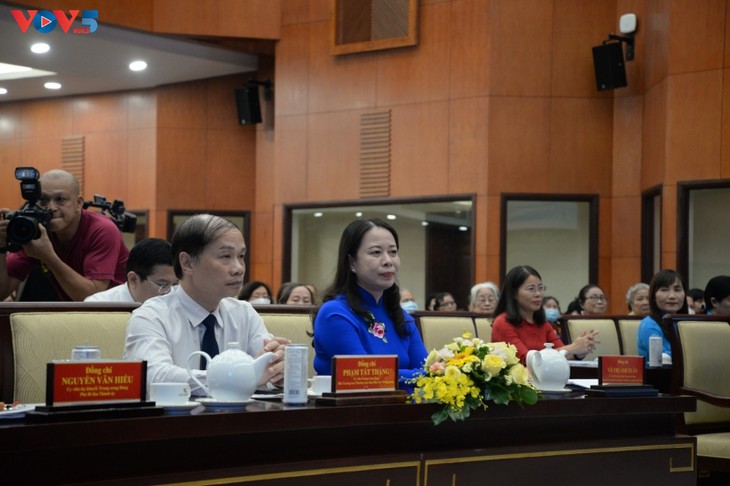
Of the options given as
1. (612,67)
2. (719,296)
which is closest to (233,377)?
(719,296)

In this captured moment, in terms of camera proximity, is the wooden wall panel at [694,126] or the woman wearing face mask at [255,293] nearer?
the woman wearing face mask at [255,293]

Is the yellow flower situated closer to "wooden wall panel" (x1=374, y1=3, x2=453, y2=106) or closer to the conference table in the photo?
the conference table

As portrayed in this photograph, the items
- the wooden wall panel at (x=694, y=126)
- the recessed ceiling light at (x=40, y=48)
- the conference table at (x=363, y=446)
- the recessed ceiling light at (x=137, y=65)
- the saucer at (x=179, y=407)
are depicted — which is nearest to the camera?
the conference table at (x=363, y=446)

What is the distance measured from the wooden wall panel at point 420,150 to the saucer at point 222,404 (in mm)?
7827

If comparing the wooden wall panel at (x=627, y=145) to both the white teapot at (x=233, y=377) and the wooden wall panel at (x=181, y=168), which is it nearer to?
the wooden wall panel at (x=181, y=168)

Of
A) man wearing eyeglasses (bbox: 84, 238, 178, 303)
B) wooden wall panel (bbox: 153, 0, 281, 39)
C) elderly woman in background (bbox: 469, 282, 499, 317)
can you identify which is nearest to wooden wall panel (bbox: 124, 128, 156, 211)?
wooden wall panel (bbox: 153, 0, 281, 39)

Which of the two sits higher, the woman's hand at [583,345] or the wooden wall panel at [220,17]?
the wooden wall panel at [220,17]

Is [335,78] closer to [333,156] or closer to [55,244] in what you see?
[333,156]

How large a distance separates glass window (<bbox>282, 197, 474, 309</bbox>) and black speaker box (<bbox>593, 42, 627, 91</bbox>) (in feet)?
5.63

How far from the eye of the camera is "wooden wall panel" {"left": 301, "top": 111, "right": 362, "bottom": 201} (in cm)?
1070

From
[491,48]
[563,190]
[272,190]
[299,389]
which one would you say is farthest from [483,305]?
[299,389]

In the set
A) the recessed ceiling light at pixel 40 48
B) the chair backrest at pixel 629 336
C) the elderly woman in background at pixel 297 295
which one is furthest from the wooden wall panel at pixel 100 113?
the chair backrest at pixel 629 336

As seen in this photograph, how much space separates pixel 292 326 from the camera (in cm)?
368

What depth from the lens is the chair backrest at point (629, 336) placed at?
5.90 m
